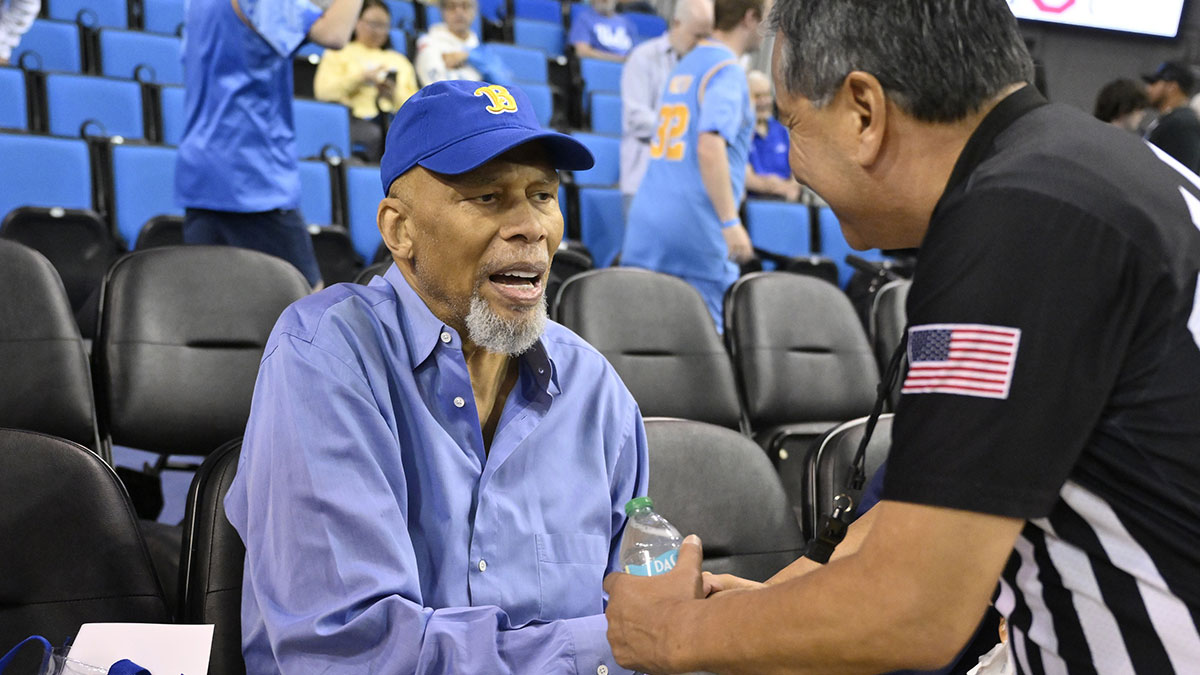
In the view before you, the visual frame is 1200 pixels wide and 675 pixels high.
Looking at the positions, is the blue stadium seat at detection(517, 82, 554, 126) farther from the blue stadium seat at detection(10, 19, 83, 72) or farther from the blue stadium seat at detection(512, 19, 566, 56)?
the blue stadium seat at detection(10, 19, 83, 72)

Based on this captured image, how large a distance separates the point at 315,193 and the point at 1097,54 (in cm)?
411

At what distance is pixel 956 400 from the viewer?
100 centimetres

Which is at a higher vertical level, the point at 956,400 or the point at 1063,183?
the point at 1063,183

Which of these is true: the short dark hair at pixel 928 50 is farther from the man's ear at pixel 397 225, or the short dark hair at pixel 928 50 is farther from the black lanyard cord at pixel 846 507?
the man's ear at pixel 397 225

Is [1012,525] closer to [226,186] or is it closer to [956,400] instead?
[956,400]

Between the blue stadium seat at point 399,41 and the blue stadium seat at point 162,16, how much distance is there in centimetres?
141

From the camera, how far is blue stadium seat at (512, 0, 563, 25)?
1049cm

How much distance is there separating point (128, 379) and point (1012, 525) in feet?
7.66

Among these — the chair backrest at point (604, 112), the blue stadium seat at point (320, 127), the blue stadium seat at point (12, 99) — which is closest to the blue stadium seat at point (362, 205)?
the blue stadium seat at point (320, 127)

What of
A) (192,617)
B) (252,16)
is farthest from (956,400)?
(252,16)

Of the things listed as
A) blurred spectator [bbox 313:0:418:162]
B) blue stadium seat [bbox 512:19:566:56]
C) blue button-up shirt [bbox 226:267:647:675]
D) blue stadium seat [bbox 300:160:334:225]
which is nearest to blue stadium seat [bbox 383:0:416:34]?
blue stadium seat [bbox 512:19:566:56]

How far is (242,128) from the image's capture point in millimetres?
3588

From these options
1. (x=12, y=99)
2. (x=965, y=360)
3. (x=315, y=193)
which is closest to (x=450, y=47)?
(x=315, y=193)

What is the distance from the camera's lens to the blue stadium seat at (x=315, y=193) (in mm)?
5570
